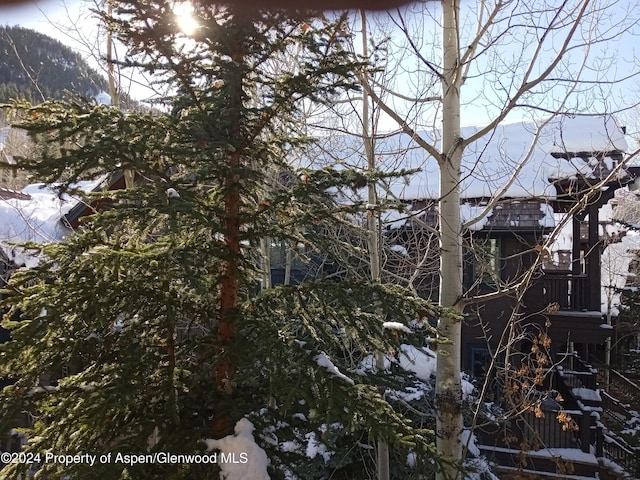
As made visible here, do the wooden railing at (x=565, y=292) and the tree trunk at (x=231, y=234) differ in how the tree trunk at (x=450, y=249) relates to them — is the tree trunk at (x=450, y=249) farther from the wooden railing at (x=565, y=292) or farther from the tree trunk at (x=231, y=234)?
the wooden railing at (x=565, y=292)

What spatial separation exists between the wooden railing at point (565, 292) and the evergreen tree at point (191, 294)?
8401 mm

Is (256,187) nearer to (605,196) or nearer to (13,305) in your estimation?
(13,305)

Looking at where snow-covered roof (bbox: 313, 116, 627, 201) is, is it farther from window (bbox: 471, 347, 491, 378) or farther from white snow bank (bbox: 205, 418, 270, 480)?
white snow bank (bbox: 205, 418, 270, 480)

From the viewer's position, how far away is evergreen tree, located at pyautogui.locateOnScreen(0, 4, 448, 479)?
2.68m

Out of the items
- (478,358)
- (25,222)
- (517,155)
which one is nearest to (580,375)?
(478,358)

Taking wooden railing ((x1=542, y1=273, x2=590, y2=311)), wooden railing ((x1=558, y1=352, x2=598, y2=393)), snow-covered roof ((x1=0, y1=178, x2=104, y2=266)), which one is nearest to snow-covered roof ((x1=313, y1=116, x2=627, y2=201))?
wooden railing ((x1=542, y1=273, x2=590, y2=311))

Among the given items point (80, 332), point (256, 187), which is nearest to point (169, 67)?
point (256, 187)

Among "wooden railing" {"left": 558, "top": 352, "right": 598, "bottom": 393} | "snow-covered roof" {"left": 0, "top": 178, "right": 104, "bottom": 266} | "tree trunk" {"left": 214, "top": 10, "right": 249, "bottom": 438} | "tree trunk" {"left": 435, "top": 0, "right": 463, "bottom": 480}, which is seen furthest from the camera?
"wooden railing" {"left": 558, "top": 352, "right": 598, "bottom": 393}

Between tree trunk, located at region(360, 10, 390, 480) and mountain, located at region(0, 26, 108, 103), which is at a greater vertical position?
mountain, located at region(0, 26, 108, 103)

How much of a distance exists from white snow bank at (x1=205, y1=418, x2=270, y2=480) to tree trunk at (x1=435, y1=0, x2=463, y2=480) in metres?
2.19

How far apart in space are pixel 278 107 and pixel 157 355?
1.91m

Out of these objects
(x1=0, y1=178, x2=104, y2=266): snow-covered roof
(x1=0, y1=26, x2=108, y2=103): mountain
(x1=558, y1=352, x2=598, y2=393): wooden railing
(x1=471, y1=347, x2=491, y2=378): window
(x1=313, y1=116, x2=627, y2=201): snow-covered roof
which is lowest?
(x1=558, y1=352, x2=598, y2=393): wooden railing

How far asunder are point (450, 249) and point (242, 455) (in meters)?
2.90

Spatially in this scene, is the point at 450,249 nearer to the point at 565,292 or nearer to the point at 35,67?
the point at 565,292
